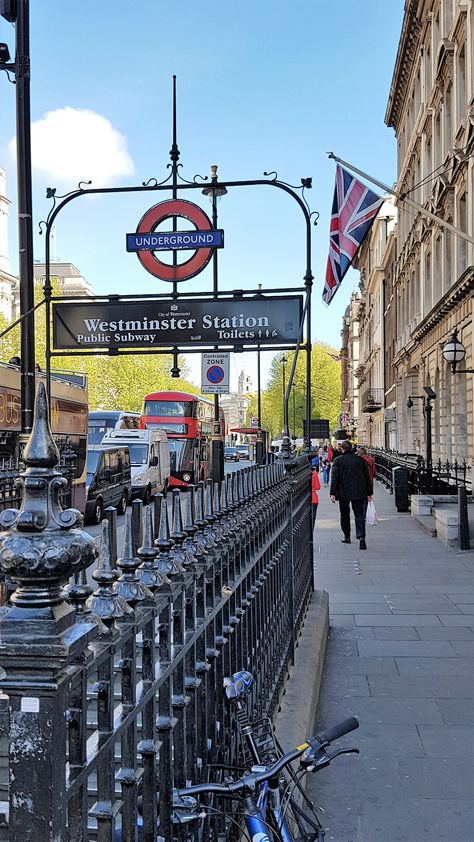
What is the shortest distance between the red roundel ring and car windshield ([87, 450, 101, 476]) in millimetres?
13007

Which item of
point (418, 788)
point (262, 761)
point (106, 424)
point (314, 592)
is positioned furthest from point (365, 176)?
point (106, 424)

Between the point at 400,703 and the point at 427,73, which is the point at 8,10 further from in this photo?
the point at 427,73

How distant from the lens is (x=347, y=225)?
1320cm

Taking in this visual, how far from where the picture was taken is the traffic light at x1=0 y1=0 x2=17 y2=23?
7.32 metres

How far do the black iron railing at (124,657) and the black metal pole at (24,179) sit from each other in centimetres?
419

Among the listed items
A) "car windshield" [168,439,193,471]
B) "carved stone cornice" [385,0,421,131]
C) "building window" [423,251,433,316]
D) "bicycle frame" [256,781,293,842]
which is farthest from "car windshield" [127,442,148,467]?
"bicycle frame" [256,781,293,842]

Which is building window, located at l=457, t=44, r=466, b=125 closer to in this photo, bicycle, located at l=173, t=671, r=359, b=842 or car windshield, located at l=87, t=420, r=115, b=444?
car windshield, located at l=87, t=420, r=115, b=444

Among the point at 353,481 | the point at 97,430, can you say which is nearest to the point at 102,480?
the point at 353,481

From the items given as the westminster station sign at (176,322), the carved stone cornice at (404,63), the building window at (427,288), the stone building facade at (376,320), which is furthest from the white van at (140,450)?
the stone building facade at (376,320)

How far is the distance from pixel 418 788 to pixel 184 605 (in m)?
2.76

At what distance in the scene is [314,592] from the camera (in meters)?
8.50

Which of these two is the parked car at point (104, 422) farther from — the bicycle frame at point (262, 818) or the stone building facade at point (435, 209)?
the bicycle frame at point (262, 818)

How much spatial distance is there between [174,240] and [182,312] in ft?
2.61

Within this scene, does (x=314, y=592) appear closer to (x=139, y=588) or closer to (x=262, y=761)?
(x=262, y=761)
